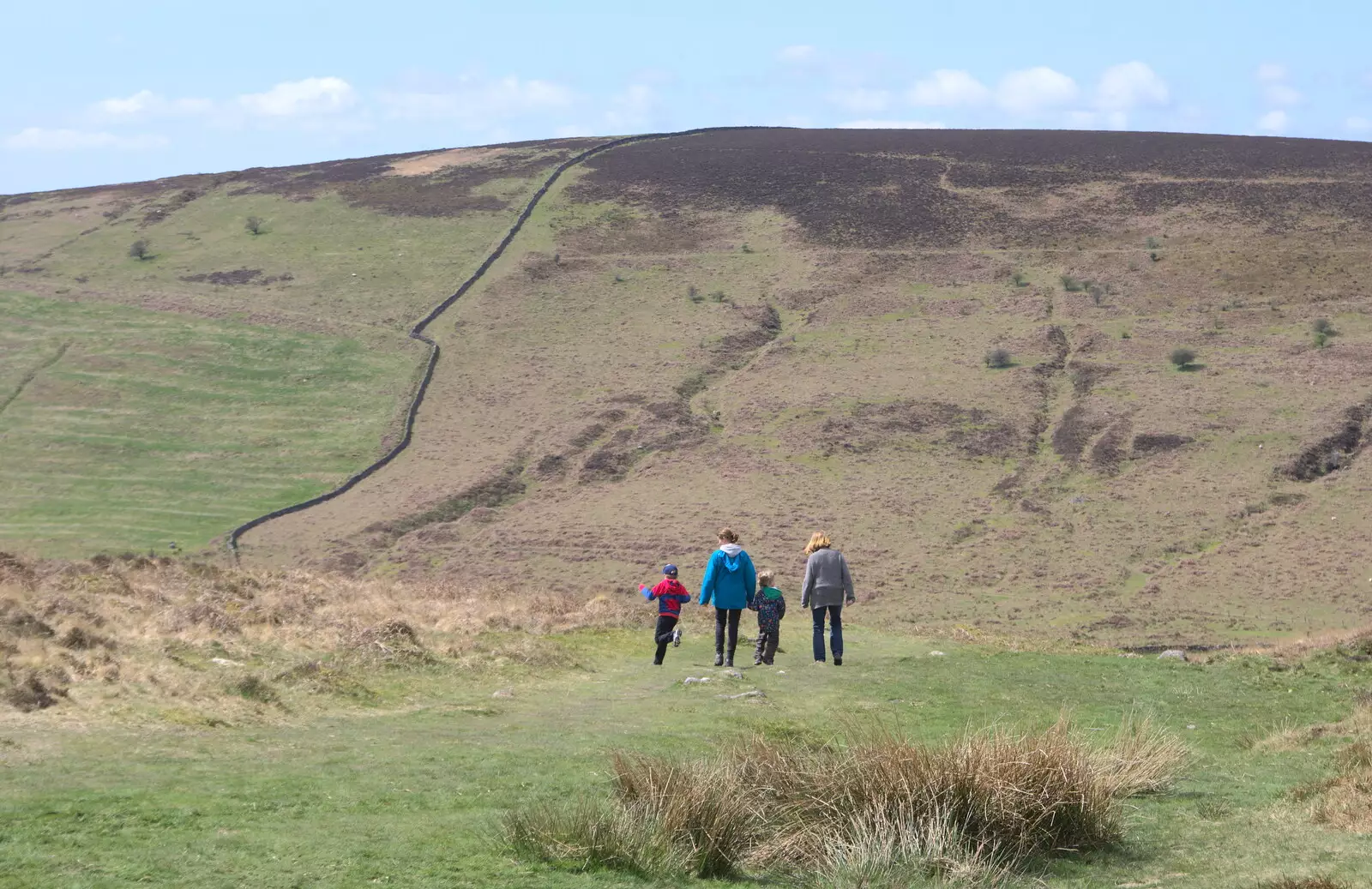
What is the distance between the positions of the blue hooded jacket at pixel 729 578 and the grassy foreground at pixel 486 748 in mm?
1124

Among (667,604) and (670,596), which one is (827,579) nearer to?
(670,596)

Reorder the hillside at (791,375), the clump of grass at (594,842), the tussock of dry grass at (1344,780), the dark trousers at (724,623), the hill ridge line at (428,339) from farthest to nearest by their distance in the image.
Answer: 1. the hill ridge line at (428,339)
2. the hillside at (791,375)
3. the dark trousers at (724,623)
4. the tussock of dry grass at (1344,780)
5. the clump of grass at (594,842)

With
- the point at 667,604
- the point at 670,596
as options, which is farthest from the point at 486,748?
the point at 667,604

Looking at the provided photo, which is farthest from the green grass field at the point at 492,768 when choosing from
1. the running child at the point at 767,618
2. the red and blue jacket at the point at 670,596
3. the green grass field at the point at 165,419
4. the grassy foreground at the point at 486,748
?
the green grass field at the point at 165,419

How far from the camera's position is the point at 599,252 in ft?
281

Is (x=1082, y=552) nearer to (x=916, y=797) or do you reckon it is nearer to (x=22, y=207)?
(x=916, y=797)

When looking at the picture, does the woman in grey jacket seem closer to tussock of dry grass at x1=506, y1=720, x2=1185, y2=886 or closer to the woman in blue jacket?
the woman in blue jacket

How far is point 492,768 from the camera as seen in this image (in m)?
11.3

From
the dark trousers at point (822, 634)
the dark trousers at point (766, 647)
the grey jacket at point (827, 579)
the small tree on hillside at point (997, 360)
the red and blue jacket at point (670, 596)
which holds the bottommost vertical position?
the dark trousers at point (766, 647)

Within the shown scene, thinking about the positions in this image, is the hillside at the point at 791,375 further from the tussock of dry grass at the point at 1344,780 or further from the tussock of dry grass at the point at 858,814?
the tussock of dry grass at the point at 858,814

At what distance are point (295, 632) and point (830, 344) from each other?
2097 inches

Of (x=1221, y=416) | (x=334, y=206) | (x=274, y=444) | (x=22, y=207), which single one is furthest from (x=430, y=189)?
(x=1221, y=416)

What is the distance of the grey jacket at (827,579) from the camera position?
17.8 meters

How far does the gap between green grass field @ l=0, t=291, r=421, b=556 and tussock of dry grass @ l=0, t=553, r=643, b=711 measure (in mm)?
27770
